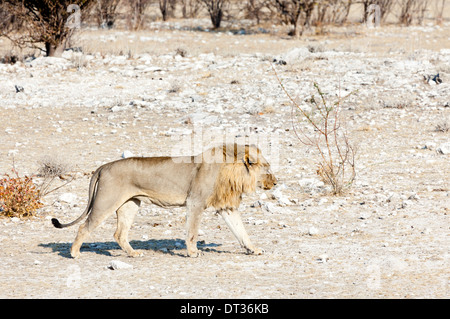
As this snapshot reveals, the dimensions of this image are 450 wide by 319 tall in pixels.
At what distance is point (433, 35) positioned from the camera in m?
25.3

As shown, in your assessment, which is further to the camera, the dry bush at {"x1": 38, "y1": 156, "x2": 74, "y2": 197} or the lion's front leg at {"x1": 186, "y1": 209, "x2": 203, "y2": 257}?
the dry bush at {"x1": 38, "y1": 156, "x2": 74, "y2": 197}

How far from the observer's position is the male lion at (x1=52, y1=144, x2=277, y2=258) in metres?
6.62

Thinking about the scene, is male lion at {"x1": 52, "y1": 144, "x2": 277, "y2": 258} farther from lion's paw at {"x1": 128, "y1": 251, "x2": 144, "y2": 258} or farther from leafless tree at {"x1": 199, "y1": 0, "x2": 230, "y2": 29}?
leafless tree at {"x1": 199, "y1": 0, "x2": 230, "y2": 29}

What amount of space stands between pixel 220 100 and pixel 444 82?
5.14m

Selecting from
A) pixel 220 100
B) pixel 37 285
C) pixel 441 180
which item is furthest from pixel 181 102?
pixel 37 285

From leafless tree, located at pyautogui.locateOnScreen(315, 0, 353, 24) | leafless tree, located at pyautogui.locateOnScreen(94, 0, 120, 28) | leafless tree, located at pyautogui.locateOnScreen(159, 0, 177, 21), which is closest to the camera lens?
leafless tree, located at pyautogui.locateOnScreen(94, 0, 120, 28)

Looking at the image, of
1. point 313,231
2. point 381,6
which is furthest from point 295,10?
point 313,231

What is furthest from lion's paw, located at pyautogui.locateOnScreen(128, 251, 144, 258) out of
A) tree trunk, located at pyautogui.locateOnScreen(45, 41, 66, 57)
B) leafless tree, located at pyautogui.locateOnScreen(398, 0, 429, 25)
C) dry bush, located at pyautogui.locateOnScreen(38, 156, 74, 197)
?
leafless tree, located at pyautogui.locateOnScreen(398, 0, 429, 25)

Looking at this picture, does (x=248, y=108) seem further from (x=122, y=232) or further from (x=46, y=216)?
(x=122, y=232)

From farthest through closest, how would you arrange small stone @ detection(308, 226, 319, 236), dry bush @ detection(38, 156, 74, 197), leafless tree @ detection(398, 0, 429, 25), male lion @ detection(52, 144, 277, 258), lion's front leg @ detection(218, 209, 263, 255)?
leafless tree @ detection(398, 0, 429, 25) < dry bush @ detection(38, 156, 74, 197) < small stone @ detection(308, 226, 319, 236) < lion's front leg @ detection(218, 209, 263, 255) < male lion @ detection(52, 144, 277, 258)

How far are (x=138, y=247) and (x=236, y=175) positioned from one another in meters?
1.50

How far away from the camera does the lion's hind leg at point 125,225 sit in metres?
6.86

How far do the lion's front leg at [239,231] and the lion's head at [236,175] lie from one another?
10 cm

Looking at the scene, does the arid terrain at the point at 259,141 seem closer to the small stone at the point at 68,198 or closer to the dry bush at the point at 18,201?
the small stone at the point at 68,198
